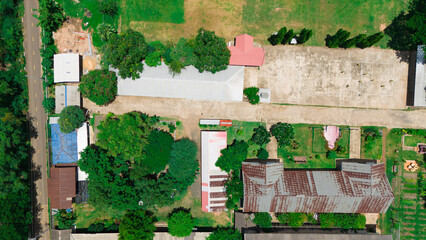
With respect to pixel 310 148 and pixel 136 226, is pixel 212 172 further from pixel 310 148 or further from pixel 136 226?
pixel 310 148

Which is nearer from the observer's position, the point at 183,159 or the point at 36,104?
the point at 183,159

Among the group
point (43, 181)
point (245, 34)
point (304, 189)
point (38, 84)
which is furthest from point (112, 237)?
point (245, 34)

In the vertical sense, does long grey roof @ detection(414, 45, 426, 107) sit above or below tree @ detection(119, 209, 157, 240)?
above

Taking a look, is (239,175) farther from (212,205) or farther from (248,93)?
(248,93)

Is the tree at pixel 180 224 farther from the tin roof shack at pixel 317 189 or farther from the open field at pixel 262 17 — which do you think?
the open field at pixel 262 17

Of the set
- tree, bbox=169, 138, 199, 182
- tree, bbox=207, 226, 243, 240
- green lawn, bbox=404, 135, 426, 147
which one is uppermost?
green lawn, bbox=404, 135, 426, 147

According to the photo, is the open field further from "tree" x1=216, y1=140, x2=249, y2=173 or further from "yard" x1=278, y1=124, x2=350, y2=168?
"tree" x1=216, y1=140, x2=249, y2=173

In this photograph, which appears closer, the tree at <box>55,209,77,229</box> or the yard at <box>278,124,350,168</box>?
the tree at <box>55,209,77,229</box>

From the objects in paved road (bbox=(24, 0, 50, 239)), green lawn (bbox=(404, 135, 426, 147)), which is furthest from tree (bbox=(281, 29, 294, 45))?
paved road (bbox=(24, 0, 50, 239))

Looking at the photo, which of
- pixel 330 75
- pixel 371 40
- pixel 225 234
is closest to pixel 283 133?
pixel 330 75
